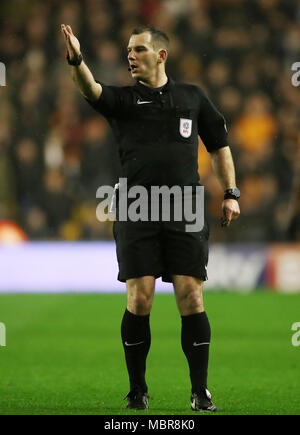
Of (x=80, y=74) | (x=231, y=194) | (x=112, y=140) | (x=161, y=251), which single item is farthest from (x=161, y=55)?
(x=112, y=140)

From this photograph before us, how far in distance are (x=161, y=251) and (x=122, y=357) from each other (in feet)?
8.64

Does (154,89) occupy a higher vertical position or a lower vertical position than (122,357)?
higher

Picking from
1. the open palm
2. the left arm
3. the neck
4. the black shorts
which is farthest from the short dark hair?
the black shorts

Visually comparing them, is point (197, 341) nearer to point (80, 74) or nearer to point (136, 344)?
point (136, 344)

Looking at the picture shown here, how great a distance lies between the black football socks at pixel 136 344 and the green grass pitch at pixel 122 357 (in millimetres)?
178

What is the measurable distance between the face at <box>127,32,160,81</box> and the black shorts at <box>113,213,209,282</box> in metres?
0.86

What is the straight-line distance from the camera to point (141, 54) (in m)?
5.75

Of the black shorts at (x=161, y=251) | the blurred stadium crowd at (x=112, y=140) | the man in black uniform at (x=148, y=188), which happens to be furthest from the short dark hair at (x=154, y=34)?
the blurred stadium crowd at (x=112, y=140)

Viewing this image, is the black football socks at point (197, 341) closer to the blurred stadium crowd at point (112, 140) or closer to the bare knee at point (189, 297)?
the bare knee at point (189, 297)

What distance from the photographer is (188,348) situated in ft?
18.9

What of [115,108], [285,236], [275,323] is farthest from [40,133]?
[115,108]

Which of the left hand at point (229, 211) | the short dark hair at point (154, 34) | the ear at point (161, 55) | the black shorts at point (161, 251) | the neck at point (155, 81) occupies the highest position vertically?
the short dark hair at point (154, 34)

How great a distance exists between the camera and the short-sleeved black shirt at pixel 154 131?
5.73m

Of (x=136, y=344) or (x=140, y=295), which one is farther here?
(x=136, y=344)
